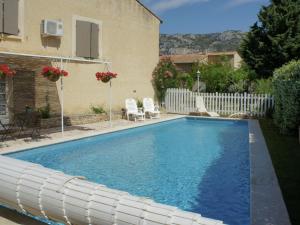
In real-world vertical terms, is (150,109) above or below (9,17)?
below

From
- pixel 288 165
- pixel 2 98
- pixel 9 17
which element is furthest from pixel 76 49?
pixel 288 165

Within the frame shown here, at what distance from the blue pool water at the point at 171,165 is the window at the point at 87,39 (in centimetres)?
404

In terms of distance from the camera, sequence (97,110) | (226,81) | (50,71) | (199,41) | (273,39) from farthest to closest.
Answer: (199,41), (273,39), (226,81), (97,110), (50,71)

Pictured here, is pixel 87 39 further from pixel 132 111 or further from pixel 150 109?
pixel 150 109

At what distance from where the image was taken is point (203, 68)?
100ft

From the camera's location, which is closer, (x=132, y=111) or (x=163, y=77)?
(x=132, y=111)

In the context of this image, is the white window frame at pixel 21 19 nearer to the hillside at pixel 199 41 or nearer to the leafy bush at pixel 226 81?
the leafy bush at pixel 226 81

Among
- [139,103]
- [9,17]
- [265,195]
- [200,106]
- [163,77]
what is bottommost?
[265,195]

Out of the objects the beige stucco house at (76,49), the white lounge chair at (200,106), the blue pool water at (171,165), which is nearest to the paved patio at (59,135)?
the blue pool water at (171,165)

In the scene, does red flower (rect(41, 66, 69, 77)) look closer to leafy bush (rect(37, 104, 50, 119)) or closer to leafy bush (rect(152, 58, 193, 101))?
leafy bush (rect(37, 104, 50, 119))

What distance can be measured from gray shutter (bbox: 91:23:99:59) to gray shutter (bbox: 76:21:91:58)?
0.59 feet

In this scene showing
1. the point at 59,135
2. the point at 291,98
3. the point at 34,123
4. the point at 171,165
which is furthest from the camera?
the point at 34,123

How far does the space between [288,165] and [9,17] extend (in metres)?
10.1

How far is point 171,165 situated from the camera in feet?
29.9
